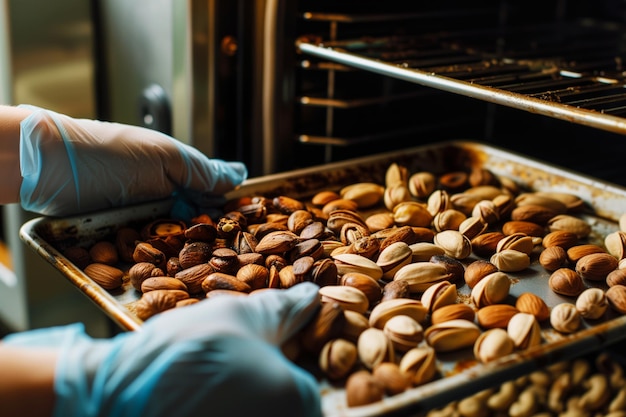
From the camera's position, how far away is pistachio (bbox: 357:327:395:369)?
0.89 meters

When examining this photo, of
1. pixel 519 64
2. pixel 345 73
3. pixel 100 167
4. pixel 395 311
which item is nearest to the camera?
pixel 395 311

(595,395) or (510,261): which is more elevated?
(510,261)

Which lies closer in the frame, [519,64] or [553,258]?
[553,258]

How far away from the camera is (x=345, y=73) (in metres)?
1.67

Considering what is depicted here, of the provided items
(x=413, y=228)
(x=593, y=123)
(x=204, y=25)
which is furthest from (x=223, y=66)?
(x=593, y=123)

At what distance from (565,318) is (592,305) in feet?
0.17

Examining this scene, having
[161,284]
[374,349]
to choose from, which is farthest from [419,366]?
[161,284]

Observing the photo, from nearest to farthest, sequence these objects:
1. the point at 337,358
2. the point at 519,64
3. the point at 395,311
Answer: the point at 337,358 < the point at 395,311 < the point at 519,64

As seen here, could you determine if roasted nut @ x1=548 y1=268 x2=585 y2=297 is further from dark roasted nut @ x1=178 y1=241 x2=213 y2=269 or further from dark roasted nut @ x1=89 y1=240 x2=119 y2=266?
dark roasted nut @ x1=89 y1=240 x2=119 y2=266

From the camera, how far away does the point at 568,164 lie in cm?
178

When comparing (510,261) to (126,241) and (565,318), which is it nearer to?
(565,318)

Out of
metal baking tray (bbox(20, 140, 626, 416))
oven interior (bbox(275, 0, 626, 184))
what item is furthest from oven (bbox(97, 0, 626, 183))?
metal baking tray (bbox(20, 140, 626, 416))

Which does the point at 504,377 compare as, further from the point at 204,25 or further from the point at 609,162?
the point at 609,162

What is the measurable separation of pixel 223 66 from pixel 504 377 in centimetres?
95
